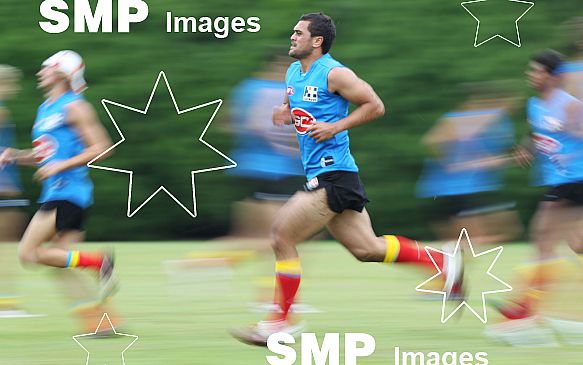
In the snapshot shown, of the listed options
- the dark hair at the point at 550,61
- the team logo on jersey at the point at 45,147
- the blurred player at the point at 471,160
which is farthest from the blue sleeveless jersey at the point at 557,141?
the team logo on jersey at the point at 45,147

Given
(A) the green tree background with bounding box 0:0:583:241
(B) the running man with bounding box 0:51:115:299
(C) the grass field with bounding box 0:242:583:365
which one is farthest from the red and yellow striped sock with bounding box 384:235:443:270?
(A) the green tree background with bounding box 0:0:583:241

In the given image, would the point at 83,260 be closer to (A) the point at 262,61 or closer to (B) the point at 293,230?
(B) the point at 293,230

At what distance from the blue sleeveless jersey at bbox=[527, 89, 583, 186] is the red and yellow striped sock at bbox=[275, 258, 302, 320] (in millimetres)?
1861

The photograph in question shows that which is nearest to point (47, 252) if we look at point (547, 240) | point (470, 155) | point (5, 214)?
point (5, 214)

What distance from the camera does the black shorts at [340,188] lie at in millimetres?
7793

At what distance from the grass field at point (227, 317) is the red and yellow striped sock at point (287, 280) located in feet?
0.91

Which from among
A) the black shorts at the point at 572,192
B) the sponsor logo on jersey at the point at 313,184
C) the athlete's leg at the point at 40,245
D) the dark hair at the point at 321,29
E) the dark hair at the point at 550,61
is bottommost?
the athlete's leg at the point at 40,245

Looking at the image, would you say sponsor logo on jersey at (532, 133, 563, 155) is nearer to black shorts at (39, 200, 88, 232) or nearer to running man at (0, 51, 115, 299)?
running man at (0, 51, 115, 299)

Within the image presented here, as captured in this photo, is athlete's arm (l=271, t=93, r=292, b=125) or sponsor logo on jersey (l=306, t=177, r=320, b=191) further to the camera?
athlete's arm (l=271, t=93, r=292, b=125)

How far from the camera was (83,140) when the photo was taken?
815cm

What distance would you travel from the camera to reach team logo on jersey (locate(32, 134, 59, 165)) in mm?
8234

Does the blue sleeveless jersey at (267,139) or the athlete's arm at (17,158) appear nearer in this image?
the athlete's arm at (17,158)

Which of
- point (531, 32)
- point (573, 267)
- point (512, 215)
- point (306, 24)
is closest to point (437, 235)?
point (512, 215)

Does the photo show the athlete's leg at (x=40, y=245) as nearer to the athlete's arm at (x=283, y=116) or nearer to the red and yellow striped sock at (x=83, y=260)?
the red and yellow striped sock at (x=83, y=260)
